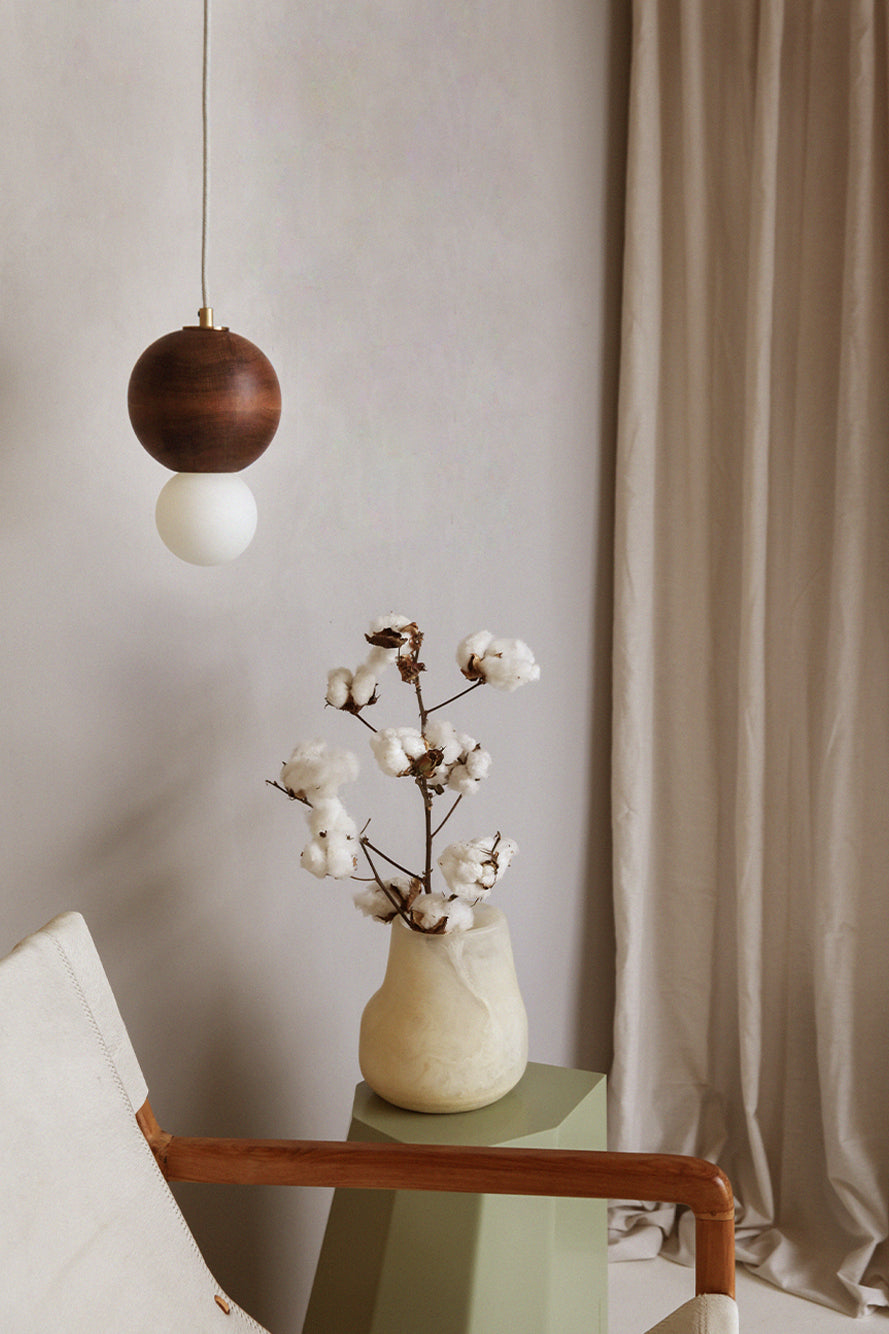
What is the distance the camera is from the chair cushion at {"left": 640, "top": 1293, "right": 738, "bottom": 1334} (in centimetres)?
99

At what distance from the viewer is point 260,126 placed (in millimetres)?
1364

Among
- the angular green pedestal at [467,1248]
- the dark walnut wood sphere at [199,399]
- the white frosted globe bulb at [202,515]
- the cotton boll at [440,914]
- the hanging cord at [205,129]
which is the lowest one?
the angular green pedestal at [467,1248]

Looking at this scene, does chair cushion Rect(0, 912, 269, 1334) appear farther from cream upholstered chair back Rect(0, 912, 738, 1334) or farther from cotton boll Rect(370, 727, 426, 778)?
cotton boll Rect(370, 727, 426, 778)

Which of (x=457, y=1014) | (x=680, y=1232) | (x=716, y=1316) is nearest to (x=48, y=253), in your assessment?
(x=457, y=1014)

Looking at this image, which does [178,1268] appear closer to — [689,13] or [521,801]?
[521,801]

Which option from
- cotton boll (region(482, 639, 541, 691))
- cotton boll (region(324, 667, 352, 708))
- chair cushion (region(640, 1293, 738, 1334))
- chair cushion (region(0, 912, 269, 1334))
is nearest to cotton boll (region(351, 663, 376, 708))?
cotton boll (region(324, 667, 352, 708))

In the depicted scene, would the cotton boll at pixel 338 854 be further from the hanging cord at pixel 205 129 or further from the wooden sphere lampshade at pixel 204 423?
the hanging cord at pixel 205 129

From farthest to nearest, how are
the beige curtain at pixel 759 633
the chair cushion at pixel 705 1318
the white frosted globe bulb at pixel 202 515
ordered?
1. the beige curtain at pixel 759 633
2. the white frosted globe bulb at pixel 202 515
3. the chair cushion at pixel 705 1318

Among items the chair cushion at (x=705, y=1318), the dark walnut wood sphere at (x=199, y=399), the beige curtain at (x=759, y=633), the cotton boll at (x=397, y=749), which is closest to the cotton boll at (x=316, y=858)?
the cotton boll at (x=397, y=749)

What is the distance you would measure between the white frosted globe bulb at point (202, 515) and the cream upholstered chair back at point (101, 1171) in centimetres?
37

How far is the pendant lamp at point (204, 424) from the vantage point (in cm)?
108

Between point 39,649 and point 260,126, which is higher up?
point 260,126

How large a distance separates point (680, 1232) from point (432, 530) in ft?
4.01

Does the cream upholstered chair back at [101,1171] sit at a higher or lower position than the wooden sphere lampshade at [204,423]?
lower
